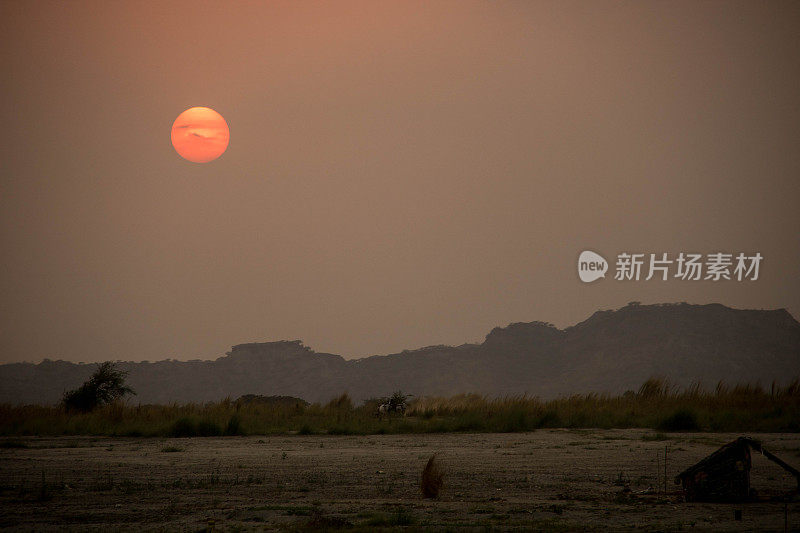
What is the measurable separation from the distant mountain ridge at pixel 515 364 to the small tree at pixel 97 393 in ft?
192

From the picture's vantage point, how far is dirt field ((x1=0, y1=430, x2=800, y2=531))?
37.1 feet

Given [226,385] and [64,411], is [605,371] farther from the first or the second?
[64,411]

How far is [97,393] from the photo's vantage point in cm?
3444

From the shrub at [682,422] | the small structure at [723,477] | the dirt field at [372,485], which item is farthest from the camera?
the shrub at [682,422]

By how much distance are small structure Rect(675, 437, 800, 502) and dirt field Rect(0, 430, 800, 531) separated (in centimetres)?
29

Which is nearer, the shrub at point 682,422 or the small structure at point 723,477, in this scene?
the small structure at point 723,477

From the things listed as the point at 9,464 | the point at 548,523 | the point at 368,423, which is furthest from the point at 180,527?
the point at 368,423

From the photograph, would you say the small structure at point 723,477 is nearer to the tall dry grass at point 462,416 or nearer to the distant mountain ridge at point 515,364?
the tall dry grass at point 462,416

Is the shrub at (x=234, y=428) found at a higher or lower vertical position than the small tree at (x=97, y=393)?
lower

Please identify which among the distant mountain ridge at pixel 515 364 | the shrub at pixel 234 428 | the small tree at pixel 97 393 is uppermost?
the distant mountain ridge at pixel 515 364

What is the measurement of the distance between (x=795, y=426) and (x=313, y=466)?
13.7 meters

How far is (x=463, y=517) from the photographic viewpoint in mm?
11445

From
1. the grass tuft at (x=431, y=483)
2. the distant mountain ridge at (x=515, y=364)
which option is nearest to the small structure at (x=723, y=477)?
the grass tuft at (x=431, y=483)

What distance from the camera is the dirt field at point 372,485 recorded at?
11.3 m
